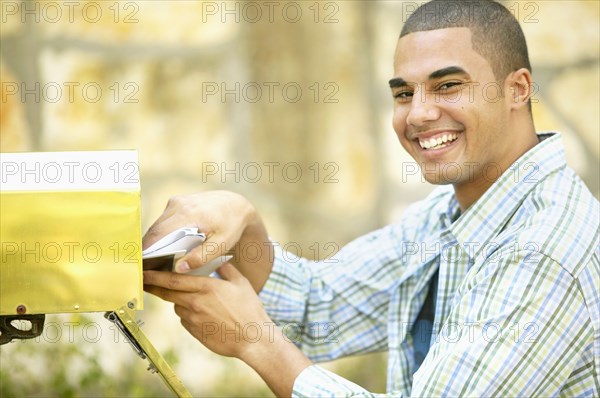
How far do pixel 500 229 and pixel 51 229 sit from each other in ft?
2.52

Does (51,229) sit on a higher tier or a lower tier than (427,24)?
lower

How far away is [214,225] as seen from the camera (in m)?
1.62

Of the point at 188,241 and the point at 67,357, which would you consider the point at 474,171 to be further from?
the point at 67,357

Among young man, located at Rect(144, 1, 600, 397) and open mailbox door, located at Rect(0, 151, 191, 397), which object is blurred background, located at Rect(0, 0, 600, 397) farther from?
open mailbox door, located at Rect(0, 151, 191, 397)

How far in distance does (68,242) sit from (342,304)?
81 cm

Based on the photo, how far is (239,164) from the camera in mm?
2537

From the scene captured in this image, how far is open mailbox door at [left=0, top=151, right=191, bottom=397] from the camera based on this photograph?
50.4 inches

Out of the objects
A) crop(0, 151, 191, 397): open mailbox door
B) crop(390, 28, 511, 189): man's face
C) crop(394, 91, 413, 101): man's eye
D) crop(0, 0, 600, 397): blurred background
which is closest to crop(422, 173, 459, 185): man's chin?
crop(390, 28, 511, 189): man's face


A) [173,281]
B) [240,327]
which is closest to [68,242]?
[173,281]

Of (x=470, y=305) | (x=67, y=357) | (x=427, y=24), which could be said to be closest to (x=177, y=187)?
(x=67, y=357)

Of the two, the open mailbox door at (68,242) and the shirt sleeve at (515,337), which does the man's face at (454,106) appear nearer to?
the shirt sleeve at (515,337)

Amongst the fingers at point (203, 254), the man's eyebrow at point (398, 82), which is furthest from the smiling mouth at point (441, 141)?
the fingers at point (203, 254)

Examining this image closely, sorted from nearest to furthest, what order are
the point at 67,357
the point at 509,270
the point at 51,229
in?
the point at 51,229 → the point at 509,270 → the point at 67,357

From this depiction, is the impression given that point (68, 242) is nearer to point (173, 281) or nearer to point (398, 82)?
point (173, 281)
